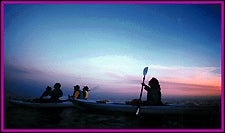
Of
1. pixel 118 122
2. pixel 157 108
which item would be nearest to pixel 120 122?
pixel 118 122

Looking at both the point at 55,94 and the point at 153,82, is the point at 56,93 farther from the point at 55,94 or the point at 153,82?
the point at 153,82

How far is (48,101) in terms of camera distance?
489 inches

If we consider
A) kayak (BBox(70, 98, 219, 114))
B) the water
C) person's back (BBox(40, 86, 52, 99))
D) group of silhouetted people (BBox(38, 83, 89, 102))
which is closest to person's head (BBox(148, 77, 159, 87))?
kayak (BBox(70, 98, 219, 114))

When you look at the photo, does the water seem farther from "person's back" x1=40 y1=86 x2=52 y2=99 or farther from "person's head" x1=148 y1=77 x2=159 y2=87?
"person's back" x1=40 y1=86 x2=52 y2=99

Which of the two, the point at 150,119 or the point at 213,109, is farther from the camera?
the point at 213,109

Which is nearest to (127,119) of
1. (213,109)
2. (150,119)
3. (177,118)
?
(150,119)

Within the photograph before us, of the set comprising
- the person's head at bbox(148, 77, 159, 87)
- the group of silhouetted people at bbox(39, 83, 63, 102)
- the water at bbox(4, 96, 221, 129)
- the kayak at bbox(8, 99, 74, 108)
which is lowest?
the water at bbox(4, 96, 221, 129)

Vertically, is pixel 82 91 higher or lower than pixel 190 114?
higher

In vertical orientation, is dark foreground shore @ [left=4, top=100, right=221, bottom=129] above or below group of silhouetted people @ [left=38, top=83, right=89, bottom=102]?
below

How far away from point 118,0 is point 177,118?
5959 mm

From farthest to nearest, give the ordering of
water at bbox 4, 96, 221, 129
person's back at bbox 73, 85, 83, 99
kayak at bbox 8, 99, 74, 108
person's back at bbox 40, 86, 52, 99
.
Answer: person's back at bbox 73, 85, 83, 99
person's back at bbox 40, 86, 52, 99
kayak at bbox 8, 99, 74, 108
water at bbox 4, 96, 221, 129

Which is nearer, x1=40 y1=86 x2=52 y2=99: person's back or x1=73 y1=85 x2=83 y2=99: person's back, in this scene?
x1=40 y1=86 x2=52 y2=99: person's back

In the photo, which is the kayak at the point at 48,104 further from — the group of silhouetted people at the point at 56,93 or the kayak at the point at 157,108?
the kayak at the point at 157,108

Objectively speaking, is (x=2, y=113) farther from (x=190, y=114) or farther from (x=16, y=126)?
(x=190, y=114)
